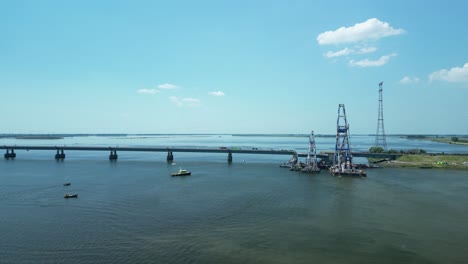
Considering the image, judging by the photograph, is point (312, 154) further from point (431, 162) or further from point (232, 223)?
point (232, 223)

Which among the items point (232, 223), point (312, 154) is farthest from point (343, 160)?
point (232, 223)

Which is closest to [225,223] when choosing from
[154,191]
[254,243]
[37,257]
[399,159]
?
[254,243]

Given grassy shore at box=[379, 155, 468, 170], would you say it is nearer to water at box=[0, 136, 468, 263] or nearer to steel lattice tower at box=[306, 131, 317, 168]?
steel lattice tower at box=[306, 131, 317, 168]

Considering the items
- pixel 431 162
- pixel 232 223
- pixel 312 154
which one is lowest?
pixel 232 223

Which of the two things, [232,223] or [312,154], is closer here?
[232,223]

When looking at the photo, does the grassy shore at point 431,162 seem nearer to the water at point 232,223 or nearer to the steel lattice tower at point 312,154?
the steel lattice tower at point 312,154
